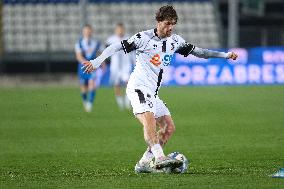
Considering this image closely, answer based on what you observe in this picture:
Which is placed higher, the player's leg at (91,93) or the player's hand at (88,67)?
the player's hand at (88,67)

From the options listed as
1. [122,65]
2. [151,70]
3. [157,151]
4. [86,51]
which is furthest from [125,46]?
[122,65]

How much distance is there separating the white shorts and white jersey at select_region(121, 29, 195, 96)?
0.07m

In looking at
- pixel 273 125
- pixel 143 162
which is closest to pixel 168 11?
pixel 143 162

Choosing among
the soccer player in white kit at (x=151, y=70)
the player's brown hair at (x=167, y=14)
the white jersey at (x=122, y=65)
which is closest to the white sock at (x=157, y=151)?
the soccer player in white kit at (x=151, y=70)

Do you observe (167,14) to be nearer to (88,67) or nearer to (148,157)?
(88,67)

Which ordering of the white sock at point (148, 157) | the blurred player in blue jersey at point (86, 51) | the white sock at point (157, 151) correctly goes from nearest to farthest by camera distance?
1. the white sock at point (157, 151)
2. the white sock at point (148, 157)
3. the blurred player in blue jersey at point (86, 51)

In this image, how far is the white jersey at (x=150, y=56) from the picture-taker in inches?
447

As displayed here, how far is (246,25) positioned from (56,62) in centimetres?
931

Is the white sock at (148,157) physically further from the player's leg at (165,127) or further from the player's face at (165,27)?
the player's face at (165,27)

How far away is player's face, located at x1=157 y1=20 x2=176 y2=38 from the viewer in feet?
36.6

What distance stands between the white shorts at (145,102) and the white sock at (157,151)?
1.56 feet

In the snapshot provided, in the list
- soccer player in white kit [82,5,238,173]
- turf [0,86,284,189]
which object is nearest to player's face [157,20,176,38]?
soccer player in white kit [82,5,238,173]

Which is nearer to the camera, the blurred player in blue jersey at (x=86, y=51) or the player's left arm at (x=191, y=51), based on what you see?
the player's left arm at (x=191, y=51)

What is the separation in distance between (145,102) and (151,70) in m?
0.44
